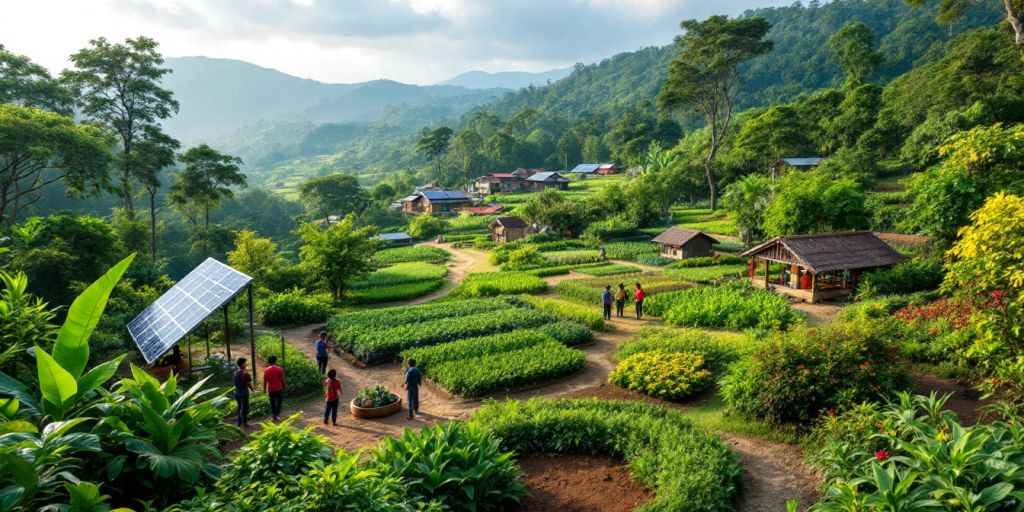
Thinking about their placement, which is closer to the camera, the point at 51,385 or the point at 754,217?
the point at 51,385

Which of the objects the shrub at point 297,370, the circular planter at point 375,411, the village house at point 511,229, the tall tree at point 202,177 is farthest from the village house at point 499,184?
the circular planter at point 375,411

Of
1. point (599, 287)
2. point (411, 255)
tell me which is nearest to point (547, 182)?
point (411, 255)

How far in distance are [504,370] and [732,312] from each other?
1017cm

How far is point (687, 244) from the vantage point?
34.8 metres

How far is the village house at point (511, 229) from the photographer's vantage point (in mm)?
49000

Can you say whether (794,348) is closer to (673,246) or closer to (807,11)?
(673,246)

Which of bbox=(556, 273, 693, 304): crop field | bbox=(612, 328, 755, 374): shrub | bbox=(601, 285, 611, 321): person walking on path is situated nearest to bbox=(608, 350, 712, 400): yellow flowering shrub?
bbox=(612, 328, 755, 374): shrub

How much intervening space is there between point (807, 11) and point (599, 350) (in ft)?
565

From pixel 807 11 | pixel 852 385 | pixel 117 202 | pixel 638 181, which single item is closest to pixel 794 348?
pixel 852 385

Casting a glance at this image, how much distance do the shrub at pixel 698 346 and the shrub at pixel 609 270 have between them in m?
14.3

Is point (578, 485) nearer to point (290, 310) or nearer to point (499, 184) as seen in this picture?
point (290, 310)

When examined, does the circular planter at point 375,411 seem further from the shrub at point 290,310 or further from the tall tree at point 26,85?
the tall tree at point 26,85

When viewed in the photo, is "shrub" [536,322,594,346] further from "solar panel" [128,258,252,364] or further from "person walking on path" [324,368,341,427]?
"solar panel" [128,258,252,364]

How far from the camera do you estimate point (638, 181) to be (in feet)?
163
